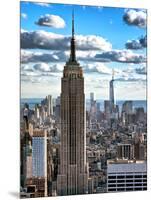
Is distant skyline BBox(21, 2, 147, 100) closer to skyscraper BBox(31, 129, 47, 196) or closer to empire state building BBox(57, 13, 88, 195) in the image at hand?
empire state building BBox(57, 13, 88, 195)

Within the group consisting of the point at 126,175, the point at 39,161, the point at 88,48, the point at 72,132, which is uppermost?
the point at 88,48

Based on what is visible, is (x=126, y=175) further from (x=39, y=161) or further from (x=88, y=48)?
(x=88, y=48)

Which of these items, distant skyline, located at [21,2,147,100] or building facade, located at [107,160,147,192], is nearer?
distant skyline, located at [21,2,147,100]

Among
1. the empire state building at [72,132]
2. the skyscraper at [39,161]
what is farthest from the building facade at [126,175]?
the skyscraper at [39,161]

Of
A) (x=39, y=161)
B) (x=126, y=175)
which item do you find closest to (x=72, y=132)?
(x=39, y=161)

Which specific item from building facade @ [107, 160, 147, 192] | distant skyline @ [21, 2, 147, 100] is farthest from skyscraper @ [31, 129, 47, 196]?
building facade @ [107, 160, 147, 192]

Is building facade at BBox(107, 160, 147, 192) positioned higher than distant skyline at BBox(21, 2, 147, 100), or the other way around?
distant skyline at BBox(21, 2, 147, 100)

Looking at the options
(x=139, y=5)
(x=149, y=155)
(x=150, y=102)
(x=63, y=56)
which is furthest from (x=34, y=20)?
(x=149, y=155)
